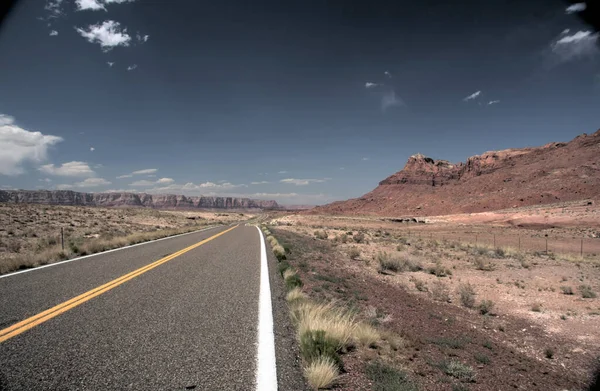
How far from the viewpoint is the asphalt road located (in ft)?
10.9

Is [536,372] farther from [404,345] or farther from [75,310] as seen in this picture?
[75,310]

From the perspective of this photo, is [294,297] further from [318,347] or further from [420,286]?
[420,286]

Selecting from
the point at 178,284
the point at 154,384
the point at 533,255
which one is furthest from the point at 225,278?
the point at 533,255

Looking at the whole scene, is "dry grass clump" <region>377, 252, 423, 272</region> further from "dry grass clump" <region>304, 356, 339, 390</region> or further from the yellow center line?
"dry grass clump" <region>304, 356, 339, 390</region>

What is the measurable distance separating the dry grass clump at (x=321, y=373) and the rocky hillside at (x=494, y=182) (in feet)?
248

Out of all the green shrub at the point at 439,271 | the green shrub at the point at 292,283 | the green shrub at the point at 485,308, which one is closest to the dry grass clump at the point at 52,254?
the green shrub at the point at 292,283

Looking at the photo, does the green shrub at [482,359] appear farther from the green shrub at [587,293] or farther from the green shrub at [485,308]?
the green shrub at [587,293]

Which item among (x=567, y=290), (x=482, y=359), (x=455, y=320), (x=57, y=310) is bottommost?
(x=567, y=290)

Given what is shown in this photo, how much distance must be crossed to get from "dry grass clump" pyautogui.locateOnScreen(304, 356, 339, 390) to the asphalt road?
0.13m

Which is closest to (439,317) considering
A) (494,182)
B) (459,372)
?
(459,372)

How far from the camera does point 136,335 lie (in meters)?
4.50

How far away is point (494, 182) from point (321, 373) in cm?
11102

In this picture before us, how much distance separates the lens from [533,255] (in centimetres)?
2264

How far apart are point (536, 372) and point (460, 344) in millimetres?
1090
